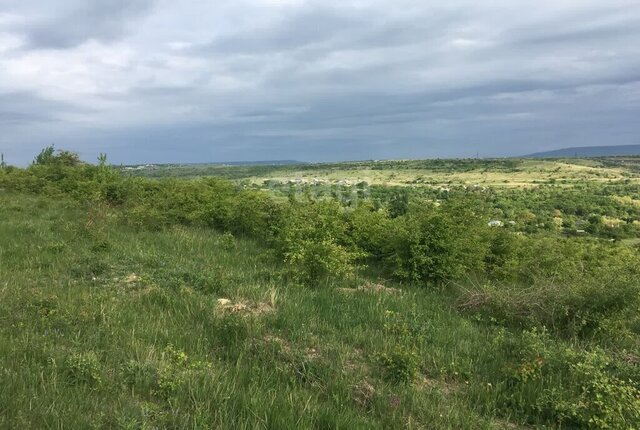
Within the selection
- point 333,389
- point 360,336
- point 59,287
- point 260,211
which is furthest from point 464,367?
point 260,211

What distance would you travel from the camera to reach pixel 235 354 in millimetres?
5031

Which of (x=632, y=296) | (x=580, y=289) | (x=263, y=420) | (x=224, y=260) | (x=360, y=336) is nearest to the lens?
(x=263, y=420)

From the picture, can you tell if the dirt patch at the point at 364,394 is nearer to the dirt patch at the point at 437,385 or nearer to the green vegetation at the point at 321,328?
the green vegetation at the point at 321,328

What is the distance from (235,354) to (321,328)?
1.31 metres

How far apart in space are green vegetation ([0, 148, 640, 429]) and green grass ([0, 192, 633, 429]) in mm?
23

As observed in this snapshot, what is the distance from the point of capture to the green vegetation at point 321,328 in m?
3.91

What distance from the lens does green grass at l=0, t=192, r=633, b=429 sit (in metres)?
3.71

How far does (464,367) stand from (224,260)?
626 cm

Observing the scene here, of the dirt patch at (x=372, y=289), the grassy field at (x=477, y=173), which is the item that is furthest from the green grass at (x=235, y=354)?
the grassy field at (x=477, y=173)

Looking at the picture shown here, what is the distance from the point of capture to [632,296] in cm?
627

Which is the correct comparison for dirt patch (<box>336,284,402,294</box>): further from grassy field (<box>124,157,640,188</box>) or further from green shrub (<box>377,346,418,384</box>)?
grassy field (<box>124,157,640,188</box>)

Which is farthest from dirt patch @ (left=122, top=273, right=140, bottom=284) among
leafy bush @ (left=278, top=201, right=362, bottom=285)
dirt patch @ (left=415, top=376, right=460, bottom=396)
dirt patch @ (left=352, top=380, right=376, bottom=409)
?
dirt patch @ (left=415, top=376, right=460, bottom=396)

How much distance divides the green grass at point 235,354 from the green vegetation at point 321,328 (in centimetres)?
2

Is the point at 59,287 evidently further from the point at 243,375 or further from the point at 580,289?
the point at 580,289
